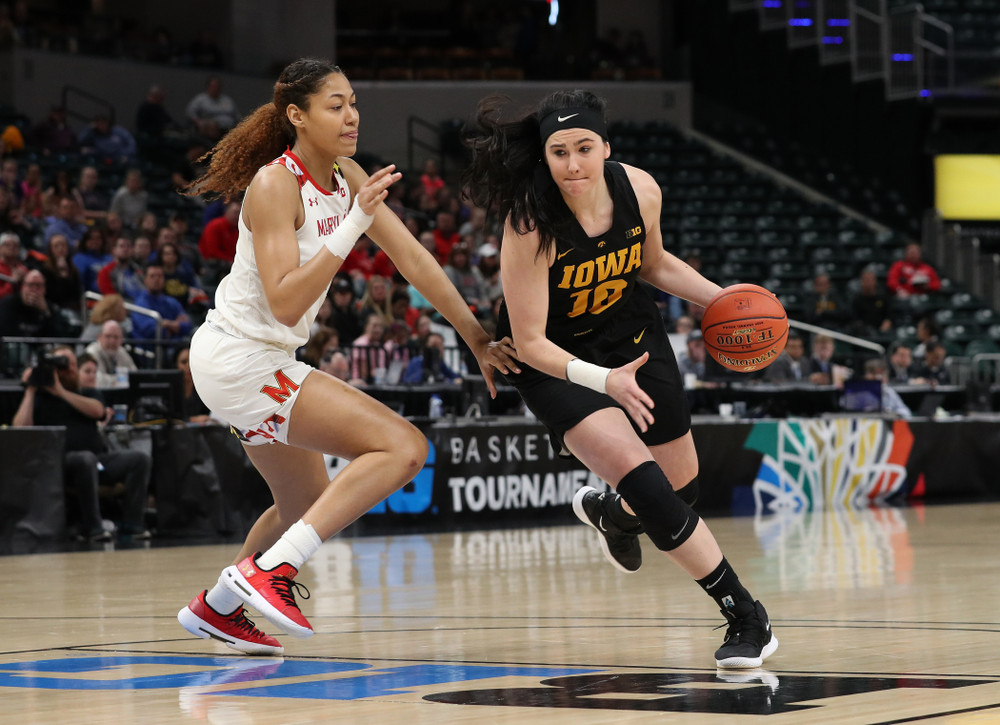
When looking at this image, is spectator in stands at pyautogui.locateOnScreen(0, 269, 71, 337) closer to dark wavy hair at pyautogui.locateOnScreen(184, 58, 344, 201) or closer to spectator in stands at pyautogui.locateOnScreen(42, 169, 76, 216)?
spectator in stands at pyautogui.locateOnScreen(42, 169, 76, 216)

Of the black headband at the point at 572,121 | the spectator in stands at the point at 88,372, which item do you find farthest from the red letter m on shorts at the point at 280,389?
the spectator in stands at the point at 88,372

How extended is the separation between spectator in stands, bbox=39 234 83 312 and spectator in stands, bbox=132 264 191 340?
55 cm

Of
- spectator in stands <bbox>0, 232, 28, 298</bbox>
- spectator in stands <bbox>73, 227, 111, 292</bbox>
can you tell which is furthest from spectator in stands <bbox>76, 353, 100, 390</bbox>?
spectator in stands <bbox>73, 227, 111, 292</bbox>

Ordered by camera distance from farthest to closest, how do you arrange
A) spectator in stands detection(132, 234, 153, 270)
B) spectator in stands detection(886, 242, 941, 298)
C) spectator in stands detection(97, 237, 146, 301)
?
spectator in stands detection(886, 242, 941, 298)
spectator in stands detection(132, 234, 153, 270)
spectator in stands detection(97, 237, 146, 301)

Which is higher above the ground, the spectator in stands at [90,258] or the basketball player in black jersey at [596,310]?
the spectator in stands at [90,258]

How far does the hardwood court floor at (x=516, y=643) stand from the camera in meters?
3.60

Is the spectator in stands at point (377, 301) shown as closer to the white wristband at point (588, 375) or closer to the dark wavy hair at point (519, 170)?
the dark wavy hair at point (519, 170)

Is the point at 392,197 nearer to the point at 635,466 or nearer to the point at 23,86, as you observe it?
the point at 23,86

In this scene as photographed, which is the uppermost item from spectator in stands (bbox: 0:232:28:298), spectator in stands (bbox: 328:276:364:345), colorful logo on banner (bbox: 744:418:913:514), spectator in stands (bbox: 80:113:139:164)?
spectator in stands (bbox: 80:113:139:164)

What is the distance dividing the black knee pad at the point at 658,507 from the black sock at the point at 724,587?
160 mm

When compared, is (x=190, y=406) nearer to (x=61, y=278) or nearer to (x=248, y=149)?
(x=61, y=278)

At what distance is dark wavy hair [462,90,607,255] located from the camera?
457 centimetres

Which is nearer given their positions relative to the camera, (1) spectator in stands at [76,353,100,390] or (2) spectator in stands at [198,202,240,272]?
(1) spectator in stands at [76,353,100,390]

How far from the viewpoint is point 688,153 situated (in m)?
24.4
